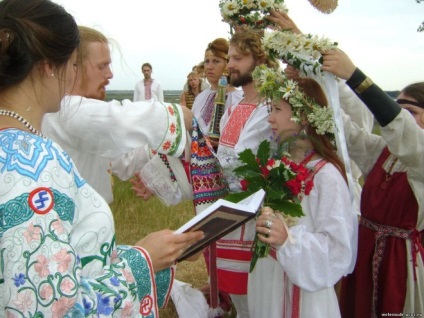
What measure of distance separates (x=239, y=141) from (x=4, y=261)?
93.7 inches

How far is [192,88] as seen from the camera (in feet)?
28.8

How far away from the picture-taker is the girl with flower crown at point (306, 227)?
2291 millimetres

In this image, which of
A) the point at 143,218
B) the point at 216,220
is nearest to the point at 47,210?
the point at 216,220

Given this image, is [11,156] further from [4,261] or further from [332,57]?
[332,57]

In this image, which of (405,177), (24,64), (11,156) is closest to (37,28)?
(24,64)

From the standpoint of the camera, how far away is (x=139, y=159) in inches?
120

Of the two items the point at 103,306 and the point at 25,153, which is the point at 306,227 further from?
the point at 25,153

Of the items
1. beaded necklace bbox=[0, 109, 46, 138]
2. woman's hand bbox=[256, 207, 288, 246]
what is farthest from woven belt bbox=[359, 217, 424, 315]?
beaded necklace bbox=[0, 109, 46, 138]

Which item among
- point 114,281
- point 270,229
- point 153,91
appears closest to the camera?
point 114,281

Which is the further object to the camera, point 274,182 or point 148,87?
point 148,87

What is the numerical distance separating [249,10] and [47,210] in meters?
2.41

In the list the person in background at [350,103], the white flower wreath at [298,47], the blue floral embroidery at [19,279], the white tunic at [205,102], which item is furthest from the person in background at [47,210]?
the white tunic at [205,102]

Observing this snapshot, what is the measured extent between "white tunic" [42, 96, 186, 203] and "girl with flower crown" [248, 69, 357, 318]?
0.58 metres

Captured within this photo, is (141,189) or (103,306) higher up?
(103,306)
